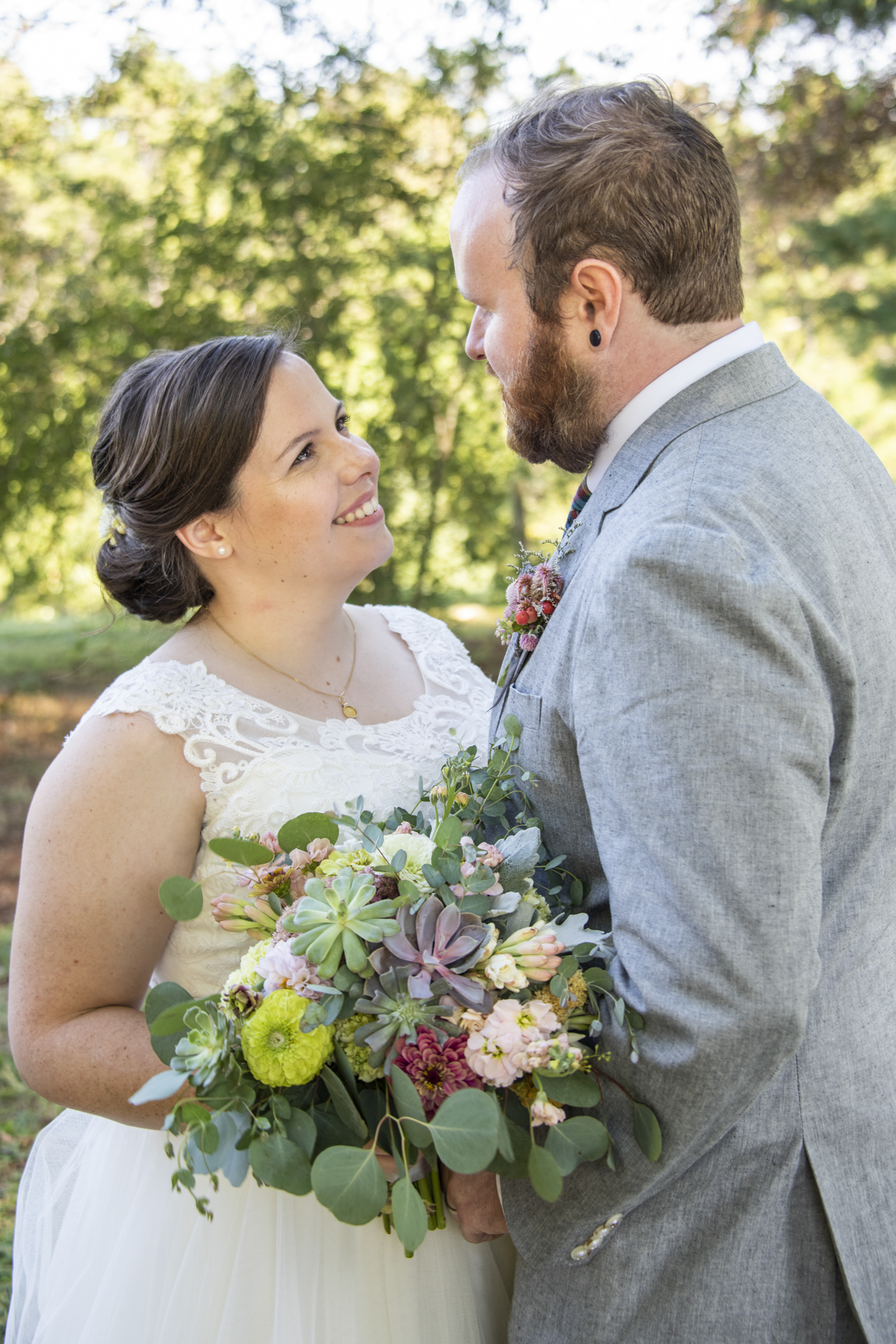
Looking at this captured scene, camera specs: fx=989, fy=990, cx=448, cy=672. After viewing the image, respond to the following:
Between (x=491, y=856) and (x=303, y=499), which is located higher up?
(x=303, y=499)

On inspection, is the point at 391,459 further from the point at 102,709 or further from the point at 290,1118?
the point at 290,1118

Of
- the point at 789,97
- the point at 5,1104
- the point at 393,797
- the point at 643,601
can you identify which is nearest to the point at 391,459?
the point at 789,97

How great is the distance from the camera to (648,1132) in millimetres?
1432

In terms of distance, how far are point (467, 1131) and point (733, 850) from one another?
518 millimetres

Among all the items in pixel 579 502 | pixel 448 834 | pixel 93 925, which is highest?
pixel 579 502

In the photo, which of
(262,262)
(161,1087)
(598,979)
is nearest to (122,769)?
(161,1087)

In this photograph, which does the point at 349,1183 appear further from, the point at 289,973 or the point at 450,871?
the point at 450,871

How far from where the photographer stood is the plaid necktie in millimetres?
2014

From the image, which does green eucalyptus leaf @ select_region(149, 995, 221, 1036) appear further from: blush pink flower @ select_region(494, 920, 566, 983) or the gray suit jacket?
the gray suit jacket

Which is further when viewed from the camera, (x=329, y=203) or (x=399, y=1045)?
(x=329, y=203)

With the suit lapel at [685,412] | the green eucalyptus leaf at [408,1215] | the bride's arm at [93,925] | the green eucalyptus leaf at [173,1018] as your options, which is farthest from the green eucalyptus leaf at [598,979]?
the bride's arm at [93,925]

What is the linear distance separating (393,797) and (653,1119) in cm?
110

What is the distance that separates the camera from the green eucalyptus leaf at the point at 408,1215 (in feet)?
4.46

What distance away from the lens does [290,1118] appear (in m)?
1.49
